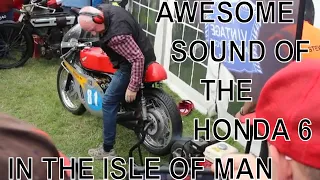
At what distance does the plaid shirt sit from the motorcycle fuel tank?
458mm

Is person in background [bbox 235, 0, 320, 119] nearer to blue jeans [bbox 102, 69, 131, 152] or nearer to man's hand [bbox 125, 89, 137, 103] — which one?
man's hand [bbox 125, 89, 137, 103]

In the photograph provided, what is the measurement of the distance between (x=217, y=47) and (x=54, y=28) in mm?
2855

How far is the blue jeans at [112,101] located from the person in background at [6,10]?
3.14 metres

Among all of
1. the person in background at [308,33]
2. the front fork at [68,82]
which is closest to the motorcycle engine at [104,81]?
the front fork at [68,82]

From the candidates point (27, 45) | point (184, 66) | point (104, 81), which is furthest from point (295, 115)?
point (27, 45)

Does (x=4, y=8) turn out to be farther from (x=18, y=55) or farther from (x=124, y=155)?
(x=124, y=155)

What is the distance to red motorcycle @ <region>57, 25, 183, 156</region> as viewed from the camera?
3947 mm

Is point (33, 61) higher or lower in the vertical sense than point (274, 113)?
lower

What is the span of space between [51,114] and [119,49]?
5.46ft

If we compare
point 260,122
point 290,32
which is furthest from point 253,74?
point 260,122

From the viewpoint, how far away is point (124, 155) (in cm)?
425

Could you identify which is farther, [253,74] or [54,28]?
[54,28]

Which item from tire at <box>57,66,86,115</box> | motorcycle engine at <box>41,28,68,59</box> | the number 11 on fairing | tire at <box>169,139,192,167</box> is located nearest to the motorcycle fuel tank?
the number 11 on fairing

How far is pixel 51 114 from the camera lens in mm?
5082
